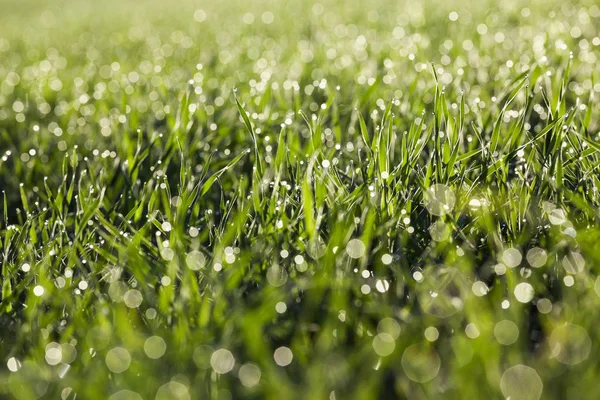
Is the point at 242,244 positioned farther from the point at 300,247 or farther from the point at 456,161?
the point at 456,161

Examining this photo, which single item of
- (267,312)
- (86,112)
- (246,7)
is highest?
(267,312)

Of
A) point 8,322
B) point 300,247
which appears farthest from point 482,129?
point 8,322

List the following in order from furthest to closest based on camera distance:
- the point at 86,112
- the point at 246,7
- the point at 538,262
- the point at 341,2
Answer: the point at 246,7 → the point at 341,2 → the point at 86,112 → the point at 538,262

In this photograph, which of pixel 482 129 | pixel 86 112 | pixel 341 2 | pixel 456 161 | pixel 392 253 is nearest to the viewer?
pixel 392 253

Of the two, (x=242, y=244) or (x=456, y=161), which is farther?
(x=456, y=161)

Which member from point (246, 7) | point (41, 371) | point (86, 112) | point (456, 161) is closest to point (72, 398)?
point (41, 371)

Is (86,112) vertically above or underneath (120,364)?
underneath
